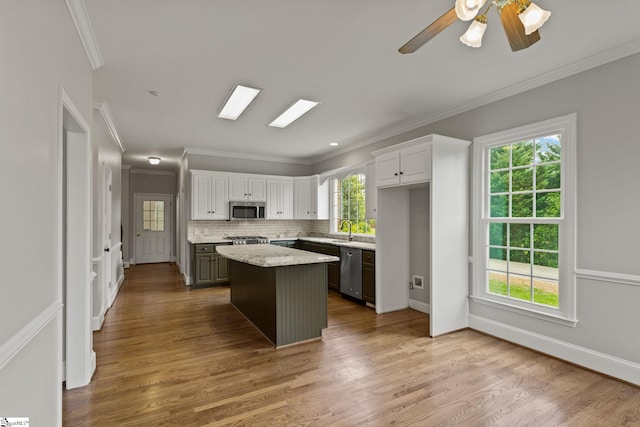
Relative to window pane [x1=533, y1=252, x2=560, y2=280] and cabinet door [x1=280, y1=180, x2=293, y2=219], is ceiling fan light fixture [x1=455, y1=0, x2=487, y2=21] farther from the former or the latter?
cabinet door [x1=280, y1=180, x2=293, y2=219]

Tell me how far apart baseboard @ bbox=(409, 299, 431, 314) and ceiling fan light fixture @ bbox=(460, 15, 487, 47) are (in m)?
3.45

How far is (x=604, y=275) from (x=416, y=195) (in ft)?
7.41

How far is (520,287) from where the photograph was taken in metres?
3.45

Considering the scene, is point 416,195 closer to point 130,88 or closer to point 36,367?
point 130,88

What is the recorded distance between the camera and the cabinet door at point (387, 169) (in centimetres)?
411

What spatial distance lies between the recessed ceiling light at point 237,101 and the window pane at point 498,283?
340cm

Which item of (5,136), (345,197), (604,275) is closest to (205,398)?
(5,136)

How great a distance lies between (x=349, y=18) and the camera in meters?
2.22

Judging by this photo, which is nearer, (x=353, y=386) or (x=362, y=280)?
(x=353, y=386)

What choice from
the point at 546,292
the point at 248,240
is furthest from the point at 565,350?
the point at 248,240

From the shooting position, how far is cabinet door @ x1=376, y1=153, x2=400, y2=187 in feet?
13.5

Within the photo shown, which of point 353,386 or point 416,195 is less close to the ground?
point 416,195

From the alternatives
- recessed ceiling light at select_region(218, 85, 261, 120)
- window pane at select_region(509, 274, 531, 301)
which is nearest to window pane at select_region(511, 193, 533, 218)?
window pane at select_region(509, 274, 531, 301)

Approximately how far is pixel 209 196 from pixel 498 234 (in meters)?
4.96
